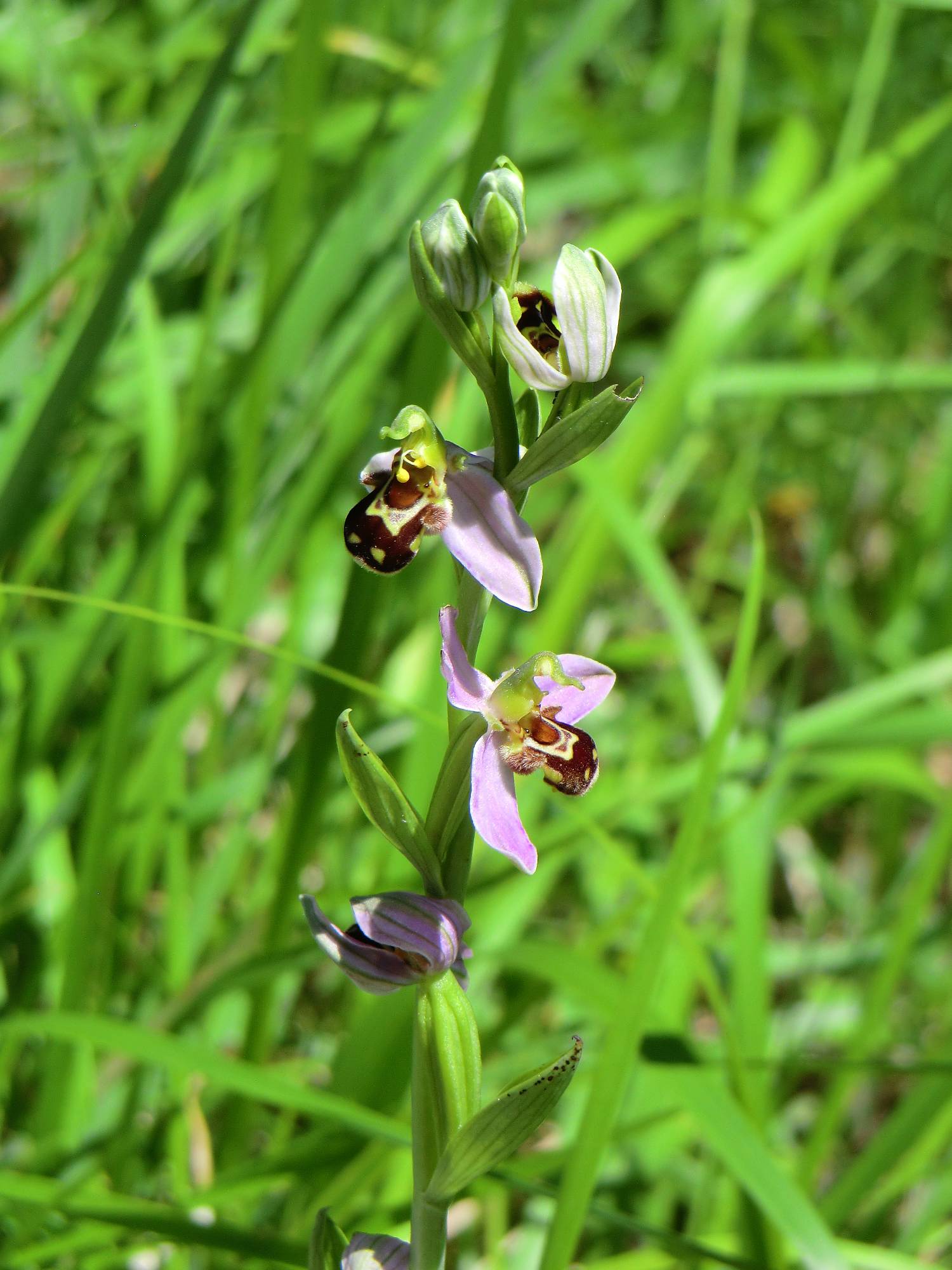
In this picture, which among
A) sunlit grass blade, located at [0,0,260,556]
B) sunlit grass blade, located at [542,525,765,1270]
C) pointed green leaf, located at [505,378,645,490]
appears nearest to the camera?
pointed green leaf, located at [505,378,645,490]

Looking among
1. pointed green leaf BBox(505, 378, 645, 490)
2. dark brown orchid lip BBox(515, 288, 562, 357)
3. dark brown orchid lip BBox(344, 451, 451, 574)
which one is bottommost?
dark brown orchid lip BBox(344, 451, 451, 574)

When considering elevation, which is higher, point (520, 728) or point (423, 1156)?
point (520, 728)

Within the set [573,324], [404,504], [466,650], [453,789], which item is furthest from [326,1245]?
[573,324]

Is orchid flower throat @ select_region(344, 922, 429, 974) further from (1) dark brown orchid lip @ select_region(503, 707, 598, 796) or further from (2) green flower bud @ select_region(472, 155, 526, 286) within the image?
(2) green flower bud @ select_region(472, 155, 526, 286)

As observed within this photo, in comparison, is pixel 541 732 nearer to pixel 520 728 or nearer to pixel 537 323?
pixel 520 728

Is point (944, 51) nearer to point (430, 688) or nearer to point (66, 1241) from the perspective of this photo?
point (430, 688)

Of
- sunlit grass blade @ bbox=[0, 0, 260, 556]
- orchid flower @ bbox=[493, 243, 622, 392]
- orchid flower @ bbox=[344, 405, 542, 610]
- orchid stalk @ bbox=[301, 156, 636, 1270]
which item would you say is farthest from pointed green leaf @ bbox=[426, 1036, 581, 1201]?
sunlit grass blade @ bbox=[0, 0, 260, 556]
